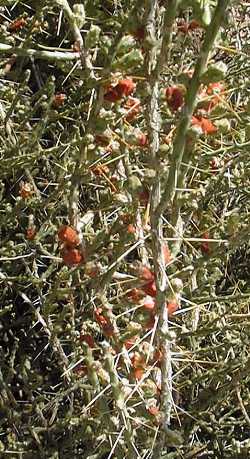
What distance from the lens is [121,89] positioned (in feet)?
5.85

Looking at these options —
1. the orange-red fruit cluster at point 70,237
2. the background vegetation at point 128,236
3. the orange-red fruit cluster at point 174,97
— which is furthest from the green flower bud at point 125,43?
the orange-red fruit cluster at point 70,237

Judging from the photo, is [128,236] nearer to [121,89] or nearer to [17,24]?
[121,89]

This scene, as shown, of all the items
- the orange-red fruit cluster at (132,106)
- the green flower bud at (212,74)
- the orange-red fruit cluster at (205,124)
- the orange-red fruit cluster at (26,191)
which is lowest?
the orange-red fruit cluster at (26,191)

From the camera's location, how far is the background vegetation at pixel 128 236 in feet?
5.59

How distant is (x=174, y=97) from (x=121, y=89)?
0.43 feet

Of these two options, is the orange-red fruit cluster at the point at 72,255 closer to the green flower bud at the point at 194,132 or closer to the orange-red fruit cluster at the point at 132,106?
the orange-red fruit cluster at the point at 132,106

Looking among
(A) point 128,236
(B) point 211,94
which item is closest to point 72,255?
(A) point 128,236

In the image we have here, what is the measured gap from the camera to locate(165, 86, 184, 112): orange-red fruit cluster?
1.70 metres

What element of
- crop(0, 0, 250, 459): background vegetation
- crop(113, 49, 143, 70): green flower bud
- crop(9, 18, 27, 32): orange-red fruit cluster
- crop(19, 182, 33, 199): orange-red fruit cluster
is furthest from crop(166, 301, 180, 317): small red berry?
crop(9, 18, 27, 32): orange-red fruit cluster

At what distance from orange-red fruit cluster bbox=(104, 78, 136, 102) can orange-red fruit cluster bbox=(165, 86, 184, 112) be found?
0.31ft

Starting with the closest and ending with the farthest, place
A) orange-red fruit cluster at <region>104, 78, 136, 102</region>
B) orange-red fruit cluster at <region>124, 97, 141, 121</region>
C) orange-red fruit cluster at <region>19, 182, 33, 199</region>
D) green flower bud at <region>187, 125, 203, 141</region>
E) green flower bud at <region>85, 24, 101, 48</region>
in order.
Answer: green flower bud at <region>187, 125, 203, 141</region> → green flower bud at <region>85, 24, 101, 48</region> → orange-red fruit cluster at <region>104, 78, 136, 102</region> → orange-red fruit cluster at <region>124, 97, 141, 121</region> → orange-red fruit cluster at <region>19, 182, 33, 199</region>

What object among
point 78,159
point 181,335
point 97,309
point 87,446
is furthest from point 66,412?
point 78,159

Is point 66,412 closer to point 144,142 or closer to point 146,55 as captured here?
point 144,142

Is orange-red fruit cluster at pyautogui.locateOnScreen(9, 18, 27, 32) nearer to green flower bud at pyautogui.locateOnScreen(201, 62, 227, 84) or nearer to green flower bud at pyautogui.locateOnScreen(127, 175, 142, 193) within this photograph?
green flower bud at pyautogui.locateOnScreen(127, 175, 142, 193)
